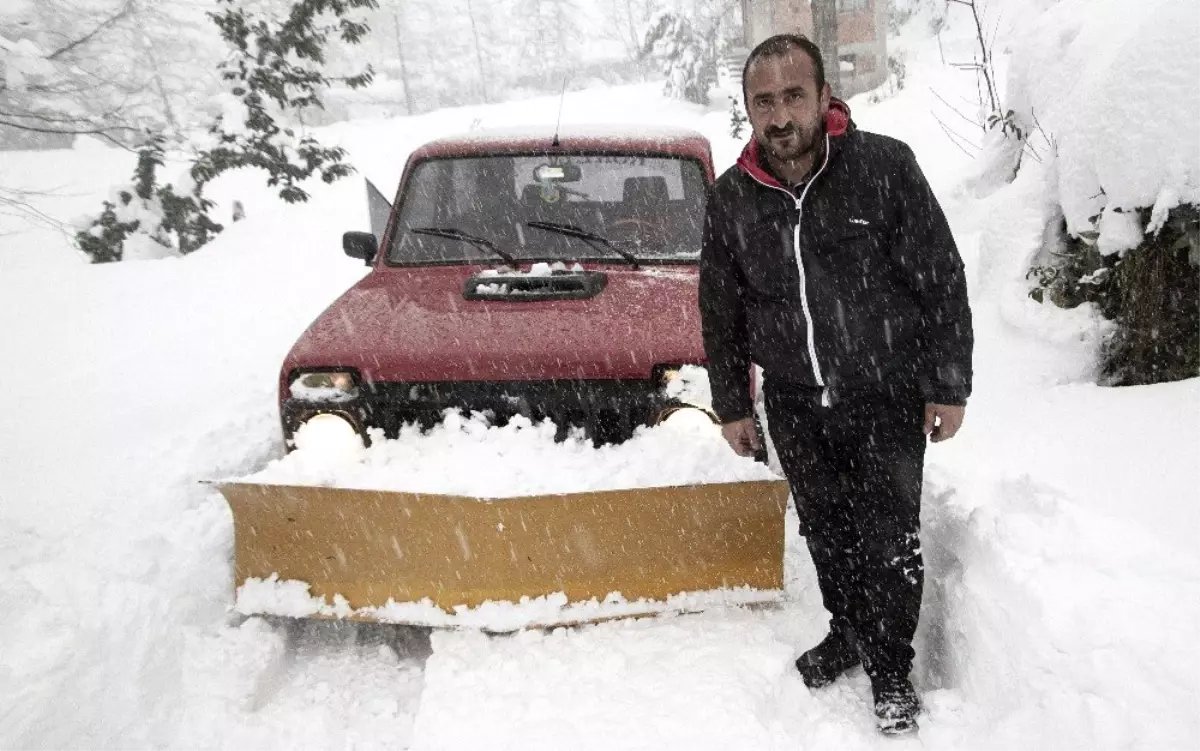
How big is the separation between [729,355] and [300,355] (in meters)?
1.57

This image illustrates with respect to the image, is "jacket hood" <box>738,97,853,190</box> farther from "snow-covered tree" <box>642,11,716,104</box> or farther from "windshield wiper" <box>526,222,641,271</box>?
"snow-covered tree" <box>642,11,716,104</box>

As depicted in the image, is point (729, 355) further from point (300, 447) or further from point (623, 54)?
point (623, 54)

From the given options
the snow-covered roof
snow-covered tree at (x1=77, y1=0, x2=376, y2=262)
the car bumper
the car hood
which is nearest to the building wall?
snow-covered tree at (x1=77, y1=0, x2=376, y2=262)

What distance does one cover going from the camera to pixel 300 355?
282cm

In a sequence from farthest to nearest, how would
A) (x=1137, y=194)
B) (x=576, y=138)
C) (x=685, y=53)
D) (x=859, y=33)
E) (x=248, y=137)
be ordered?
(x=685, y=53), (x=859, y=33), (x=248, y=137), (x=576, y=138), (x=1137, y=194)

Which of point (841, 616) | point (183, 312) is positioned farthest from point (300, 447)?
point (183, 312)

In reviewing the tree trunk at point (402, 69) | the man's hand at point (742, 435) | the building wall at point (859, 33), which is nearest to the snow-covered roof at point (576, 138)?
the man's hand at point (742, 435)

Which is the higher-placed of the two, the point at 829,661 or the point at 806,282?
the point at 806,282

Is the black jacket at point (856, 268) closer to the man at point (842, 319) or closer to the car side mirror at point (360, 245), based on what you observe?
the man at point (842, 319)

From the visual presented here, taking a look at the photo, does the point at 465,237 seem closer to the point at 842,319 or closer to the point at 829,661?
the point at 842,319

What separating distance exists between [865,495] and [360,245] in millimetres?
2672

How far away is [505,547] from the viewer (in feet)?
8.71

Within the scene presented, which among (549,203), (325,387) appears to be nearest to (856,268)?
(325,387)

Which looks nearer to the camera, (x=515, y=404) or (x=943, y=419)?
(x=943, y=419)
